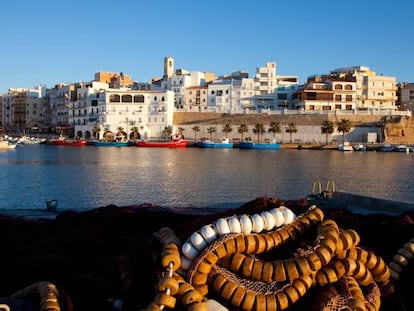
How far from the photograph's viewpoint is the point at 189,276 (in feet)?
12.7

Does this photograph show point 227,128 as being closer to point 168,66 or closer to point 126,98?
point 126,98

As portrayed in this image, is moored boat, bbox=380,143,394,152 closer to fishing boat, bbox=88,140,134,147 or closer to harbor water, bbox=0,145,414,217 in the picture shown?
harbor water, bbox=0,145,414,217

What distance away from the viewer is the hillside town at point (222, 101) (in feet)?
265

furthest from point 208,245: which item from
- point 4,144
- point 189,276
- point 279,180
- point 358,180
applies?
point 4,144

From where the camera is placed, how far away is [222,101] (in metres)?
85.9

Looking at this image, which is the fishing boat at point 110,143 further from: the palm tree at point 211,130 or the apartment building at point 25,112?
the apartment building at point 25,112

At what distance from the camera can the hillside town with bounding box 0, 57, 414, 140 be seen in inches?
3179

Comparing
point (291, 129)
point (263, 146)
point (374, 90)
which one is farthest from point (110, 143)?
point (374, 90)

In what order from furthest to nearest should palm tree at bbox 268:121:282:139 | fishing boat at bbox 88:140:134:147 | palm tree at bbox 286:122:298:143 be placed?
fishing boat at bbox 88:140:134:147 → palm tree at bbox 268:121:282:139 → palm tree at bbox 286:122:298:143

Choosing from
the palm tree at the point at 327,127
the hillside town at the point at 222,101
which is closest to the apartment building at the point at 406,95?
the hillside town at the point at 222,101

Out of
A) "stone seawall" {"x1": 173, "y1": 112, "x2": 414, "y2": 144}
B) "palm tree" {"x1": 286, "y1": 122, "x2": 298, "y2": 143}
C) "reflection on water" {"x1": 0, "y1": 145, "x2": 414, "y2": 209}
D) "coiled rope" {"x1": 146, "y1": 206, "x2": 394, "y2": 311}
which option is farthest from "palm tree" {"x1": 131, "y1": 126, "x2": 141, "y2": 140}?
"coiled rope" {"x1": 146, "y1": 206, "x2": 394, "y2": 311}

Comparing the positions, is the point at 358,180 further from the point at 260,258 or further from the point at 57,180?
the point at 260,258

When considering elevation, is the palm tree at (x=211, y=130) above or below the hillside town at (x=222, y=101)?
below

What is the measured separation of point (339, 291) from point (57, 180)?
2623 cm
